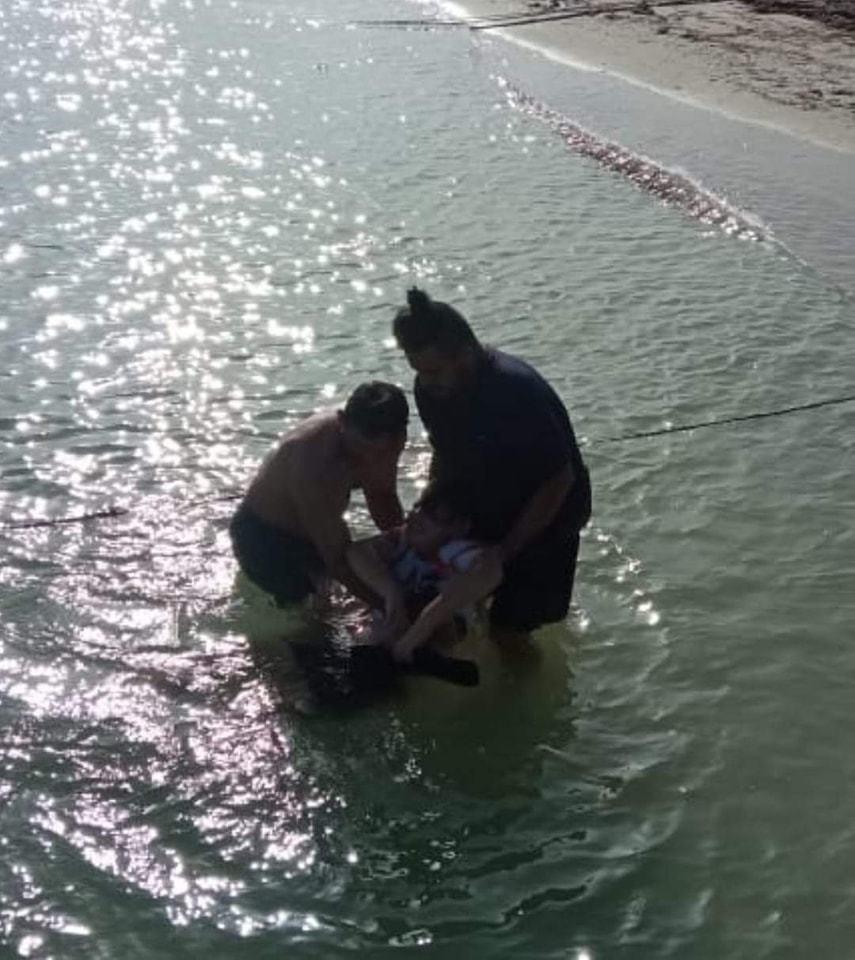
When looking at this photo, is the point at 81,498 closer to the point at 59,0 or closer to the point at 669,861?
the point at 669,861

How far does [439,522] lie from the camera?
6133mm

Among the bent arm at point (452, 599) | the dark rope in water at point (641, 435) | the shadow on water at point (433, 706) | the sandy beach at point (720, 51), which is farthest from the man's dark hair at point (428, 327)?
the sandy beach at point (720, 51)

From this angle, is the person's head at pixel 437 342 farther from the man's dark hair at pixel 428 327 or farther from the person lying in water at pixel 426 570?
the person lying in water at pixel 426 570

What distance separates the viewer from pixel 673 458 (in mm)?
8633

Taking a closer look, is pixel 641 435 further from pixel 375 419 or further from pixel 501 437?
pixel 375 419

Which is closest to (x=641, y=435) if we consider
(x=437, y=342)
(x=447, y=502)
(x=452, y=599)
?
(x=447, y=502)

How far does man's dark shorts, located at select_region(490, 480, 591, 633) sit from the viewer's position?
605cm

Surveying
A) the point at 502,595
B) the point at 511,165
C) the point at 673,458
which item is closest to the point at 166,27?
the point at 511,165

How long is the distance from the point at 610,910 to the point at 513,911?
1.07 feet

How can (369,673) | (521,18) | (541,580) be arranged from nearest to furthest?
(369,673), (541,580), (521,18)

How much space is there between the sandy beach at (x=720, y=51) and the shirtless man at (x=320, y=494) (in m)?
11.5

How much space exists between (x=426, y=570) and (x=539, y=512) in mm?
522

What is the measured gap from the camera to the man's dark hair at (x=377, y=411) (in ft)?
18.9

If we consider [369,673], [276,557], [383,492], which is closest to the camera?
[369,673]
